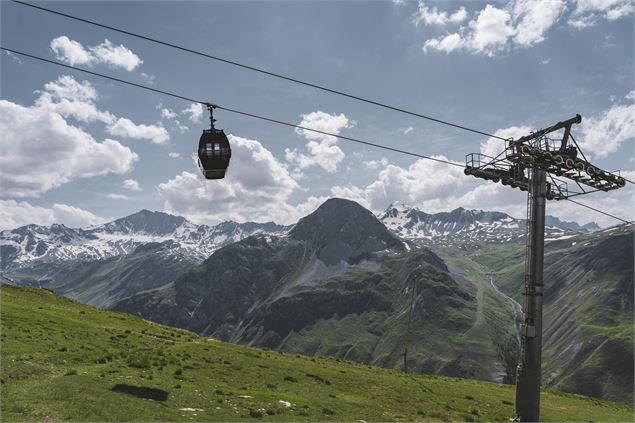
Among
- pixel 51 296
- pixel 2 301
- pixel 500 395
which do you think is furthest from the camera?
pixel 51 296

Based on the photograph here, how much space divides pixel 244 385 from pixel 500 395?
29.8 m

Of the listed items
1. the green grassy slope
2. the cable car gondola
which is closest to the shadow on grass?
the green grassy slope

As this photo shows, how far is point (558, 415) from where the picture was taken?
41.6 meters

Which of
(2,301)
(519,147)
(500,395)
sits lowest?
(500,395)

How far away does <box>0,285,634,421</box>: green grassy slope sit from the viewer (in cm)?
2338

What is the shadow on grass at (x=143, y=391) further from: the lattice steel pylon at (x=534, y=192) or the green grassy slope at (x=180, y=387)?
the lattice steel pylon at (x=534, y=192)

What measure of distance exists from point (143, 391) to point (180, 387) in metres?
3.01

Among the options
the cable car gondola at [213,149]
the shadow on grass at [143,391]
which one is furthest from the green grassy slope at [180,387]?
the cable car gondola at [213,149]

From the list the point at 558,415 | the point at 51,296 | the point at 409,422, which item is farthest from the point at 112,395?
the point at 51,296

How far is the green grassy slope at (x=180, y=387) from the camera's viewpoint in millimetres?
23375

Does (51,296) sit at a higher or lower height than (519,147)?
lower

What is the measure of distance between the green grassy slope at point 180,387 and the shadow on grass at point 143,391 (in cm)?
6

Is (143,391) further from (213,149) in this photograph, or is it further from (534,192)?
(534,192)

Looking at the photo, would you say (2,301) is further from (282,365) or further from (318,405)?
(318,405)
